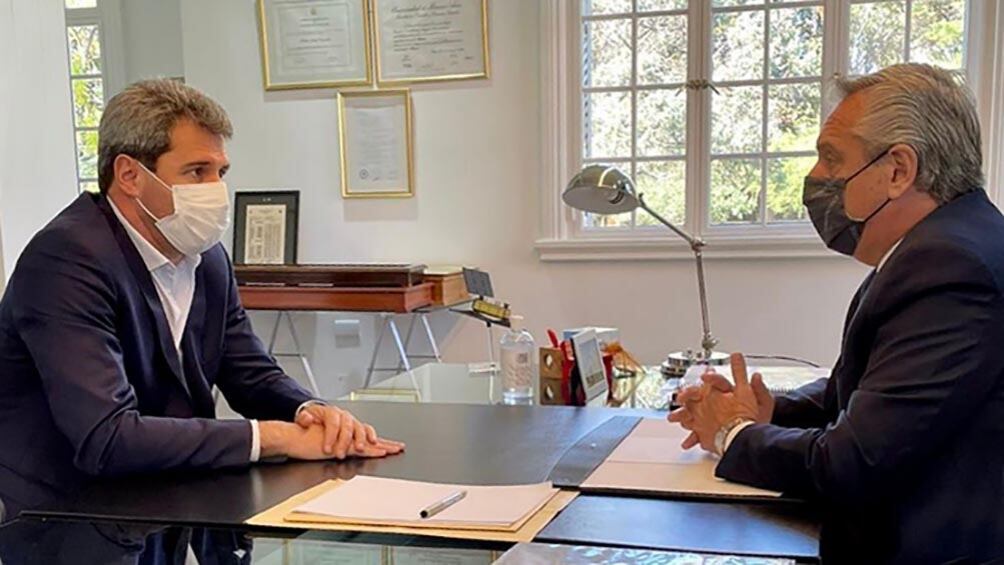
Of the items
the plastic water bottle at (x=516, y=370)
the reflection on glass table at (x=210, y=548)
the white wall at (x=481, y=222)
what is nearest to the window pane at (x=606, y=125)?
the white wall at (x=481, y=222)

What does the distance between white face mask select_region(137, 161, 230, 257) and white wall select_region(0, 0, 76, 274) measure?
99 cm

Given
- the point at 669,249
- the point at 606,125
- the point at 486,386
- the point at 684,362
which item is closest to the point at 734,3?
the point at 606,125

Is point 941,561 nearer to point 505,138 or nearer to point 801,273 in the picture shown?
point 801,273

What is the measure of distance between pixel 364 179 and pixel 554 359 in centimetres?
204

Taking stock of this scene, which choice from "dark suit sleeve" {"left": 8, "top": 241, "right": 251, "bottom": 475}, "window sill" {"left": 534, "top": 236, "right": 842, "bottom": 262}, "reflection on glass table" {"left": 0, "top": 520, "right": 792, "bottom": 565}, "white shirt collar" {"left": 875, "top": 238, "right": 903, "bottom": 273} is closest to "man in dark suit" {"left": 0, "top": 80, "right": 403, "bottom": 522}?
"dark suit sleeve" {"left": 8, "top": 241, "right": 251, "bottom": 475}

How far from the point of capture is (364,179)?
3.85 meters

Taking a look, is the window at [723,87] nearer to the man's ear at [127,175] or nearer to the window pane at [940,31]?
the window pane at [940,31]

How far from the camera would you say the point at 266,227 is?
3.89 m

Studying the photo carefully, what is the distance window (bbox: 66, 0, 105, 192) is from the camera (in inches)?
178

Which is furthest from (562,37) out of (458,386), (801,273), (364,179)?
(458,386)

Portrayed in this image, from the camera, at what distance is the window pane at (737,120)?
11.6 ft

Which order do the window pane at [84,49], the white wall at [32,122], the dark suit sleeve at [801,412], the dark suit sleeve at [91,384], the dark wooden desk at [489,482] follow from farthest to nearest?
the window pane at [84,49]
the white wall at [32,122]
the dark suit sleeve at [801,412]
the dark suit sleeve at [91,384]
the dark wooden desk at [489,482]

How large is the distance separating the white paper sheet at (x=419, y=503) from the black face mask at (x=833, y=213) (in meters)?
0.62

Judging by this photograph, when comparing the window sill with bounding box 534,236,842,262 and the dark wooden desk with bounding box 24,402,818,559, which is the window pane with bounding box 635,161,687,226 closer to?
the window sill with bounding box 534,236,842,262
